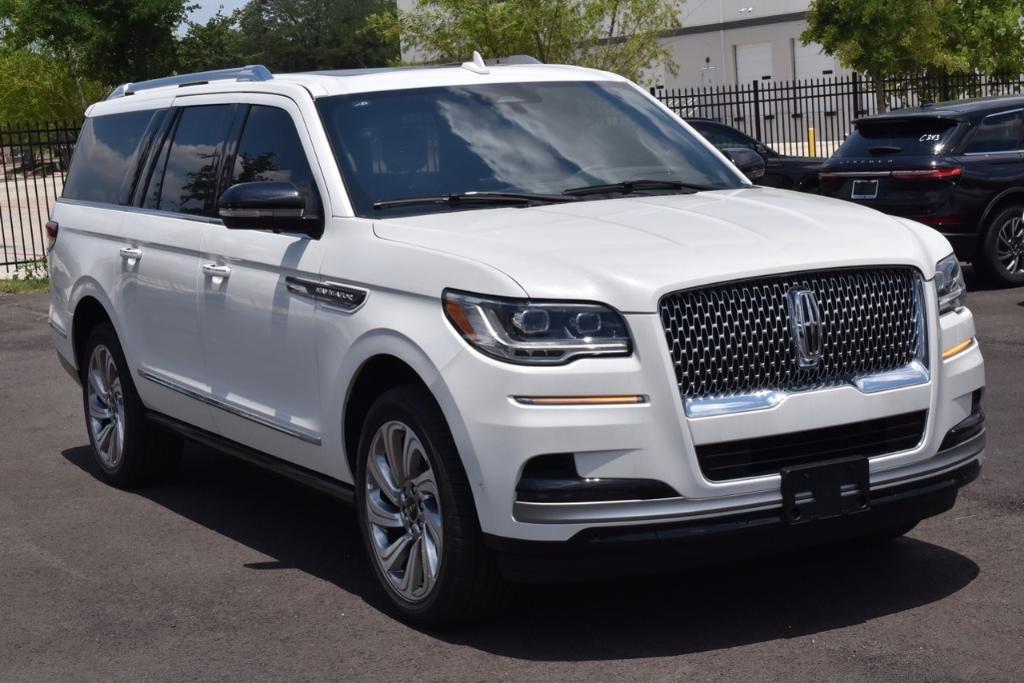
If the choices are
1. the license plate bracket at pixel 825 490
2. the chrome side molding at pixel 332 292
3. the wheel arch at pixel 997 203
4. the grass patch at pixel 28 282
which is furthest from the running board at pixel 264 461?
the grass patch at pixel 28 282

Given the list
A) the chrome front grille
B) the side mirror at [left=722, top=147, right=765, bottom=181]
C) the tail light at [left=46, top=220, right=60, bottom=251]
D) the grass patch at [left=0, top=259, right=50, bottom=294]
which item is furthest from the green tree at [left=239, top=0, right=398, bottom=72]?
the chrome front grille

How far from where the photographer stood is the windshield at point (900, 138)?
14000 mm

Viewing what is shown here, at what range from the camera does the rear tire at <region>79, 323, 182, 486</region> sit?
759 cm

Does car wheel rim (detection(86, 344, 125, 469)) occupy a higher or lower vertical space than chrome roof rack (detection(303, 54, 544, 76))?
lower

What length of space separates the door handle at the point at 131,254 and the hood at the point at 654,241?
80.4 inches

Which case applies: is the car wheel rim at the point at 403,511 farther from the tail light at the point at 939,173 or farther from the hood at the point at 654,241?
the tail light at the point at 939,173

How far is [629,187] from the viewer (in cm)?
602

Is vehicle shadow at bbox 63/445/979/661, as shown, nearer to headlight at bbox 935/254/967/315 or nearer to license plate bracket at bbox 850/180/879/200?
headlight at bbox 935/254/967/315

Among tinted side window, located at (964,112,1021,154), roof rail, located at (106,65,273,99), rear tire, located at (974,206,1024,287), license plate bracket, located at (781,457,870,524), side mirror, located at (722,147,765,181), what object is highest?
roof rail, located at (106,65,273,99)

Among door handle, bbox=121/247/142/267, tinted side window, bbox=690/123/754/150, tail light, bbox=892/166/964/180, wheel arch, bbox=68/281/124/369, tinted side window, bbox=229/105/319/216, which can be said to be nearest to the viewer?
tinted side window, bbox=229/105/319/216

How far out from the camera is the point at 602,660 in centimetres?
489

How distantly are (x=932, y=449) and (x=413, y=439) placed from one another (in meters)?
1.69

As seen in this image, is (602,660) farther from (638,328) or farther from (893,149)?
(893,149)

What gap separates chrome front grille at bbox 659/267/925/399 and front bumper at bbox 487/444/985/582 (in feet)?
1.31
